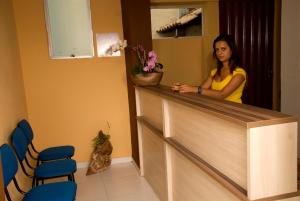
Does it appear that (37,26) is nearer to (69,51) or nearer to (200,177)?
(69,51)

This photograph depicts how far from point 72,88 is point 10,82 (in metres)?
0.96

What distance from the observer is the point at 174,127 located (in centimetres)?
227

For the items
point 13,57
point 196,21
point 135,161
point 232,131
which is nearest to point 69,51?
point 13,57

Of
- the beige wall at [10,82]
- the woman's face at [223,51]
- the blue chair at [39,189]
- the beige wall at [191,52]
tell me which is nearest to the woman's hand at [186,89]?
the woman's face at [223,51]

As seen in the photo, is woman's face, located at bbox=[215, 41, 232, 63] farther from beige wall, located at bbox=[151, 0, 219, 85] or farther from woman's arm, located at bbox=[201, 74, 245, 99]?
beige wall, located at bbox=[151, 0, 219, 85]

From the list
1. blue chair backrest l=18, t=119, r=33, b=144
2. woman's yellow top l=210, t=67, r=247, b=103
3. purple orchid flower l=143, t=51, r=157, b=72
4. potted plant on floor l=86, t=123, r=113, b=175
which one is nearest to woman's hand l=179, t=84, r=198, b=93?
woman's yellow top l=210, t=67, r=247, b=103

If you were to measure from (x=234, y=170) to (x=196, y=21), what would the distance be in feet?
11.7

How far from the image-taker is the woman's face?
2422mm

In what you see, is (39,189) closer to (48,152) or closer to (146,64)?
(48,152)

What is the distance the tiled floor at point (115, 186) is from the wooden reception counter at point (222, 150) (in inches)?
17.0

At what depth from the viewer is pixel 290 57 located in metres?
3.56

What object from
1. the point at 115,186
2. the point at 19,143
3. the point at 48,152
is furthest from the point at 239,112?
the point at 48,152

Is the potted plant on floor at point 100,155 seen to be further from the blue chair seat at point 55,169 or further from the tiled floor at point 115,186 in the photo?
the blue chair seat at point 55,169

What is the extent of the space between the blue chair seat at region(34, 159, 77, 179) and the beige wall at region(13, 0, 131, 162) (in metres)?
1.16
